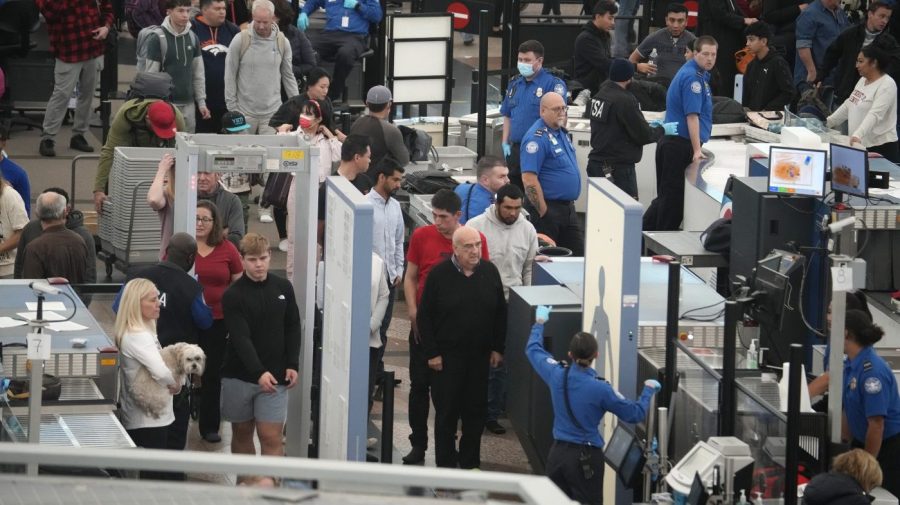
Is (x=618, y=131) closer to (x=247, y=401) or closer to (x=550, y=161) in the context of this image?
(x=550, y=161)

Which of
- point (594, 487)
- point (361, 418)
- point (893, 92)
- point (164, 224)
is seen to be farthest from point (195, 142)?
point (893, 92)

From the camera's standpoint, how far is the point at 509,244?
9.62 m

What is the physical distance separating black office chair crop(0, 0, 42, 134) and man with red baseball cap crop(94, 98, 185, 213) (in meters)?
4.96

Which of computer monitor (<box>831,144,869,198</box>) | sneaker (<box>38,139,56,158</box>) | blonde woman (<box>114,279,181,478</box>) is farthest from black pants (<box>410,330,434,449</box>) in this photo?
sneaker (<box>38,139,56,158</box>)

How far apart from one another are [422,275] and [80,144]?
24.5 ft

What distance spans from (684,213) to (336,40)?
539 centimetres

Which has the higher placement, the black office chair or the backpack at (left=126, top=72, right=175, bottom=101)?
the black office chair

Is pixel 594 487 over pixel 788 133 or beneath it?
beneath

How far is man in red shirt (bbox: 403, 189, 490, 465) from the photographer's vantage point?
9125 mm

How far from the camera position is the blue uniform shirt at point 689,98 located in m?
12.9

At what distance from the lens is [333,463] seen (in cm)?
271

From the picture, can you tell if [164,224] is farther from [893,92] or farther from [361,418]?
[893,92]

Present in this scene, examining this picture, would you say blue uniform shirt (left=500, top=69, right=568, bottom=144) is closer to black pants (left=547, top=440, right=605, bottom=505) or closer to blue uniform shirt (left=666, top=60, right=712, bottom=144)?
blue uniform shirt (left=666, top=60, right=712, bottom=144)

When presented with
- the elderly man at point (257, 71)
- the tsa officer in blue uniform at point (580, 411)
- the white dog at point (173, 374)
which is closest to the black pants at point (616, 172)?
the elderly man at point (257, 71)
